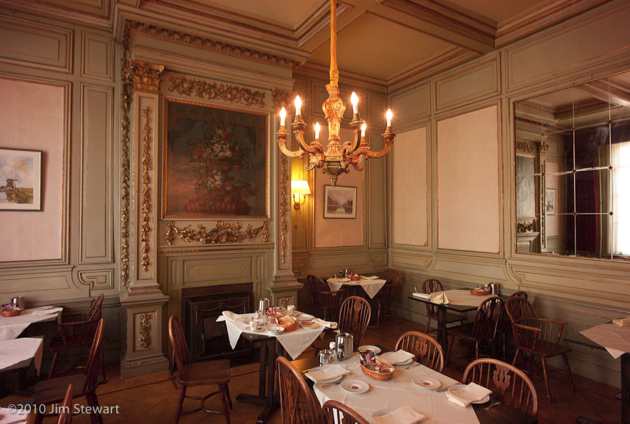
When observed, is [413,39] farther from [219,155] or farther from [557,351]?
[557,351]

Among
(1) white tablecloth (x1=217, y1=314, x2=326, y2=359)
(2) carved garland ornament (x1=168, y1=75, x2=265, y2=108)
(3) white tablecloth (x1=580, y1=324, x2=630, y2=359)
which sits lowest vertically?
(1) white tablecloth (x1=217, y1=314, x2=326, y2=359)

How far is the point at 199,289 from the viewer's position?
14.6 ft

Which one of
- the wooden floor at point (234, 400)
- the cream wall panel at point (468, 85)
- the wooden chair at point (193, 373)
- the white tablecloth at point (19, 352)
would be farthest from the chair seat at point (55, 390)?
the cream wall panel at point (468, 85)

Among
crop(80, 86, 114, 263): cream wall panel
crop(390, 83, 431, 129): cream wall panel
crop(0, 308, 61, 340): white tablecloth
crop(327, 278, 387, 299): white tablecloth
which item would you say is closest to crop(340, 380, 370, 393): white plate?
crop(0, 308, 61, 340): white tablecloth

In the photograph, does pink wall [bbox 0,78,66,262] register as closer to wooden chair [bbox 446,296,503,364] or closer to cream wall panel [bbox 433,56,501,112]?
wooden chair [bbox 446,296,503,364]

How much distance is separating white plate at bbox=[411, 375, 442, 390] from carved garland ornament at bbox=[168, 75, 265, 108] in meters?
3.90

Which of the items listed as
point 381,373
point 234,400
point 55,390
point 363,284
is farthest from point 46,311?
point 363,284

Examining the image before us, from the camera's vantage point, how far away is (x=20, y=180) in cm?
394

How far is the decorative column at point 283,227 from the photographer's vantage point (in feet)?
16.1

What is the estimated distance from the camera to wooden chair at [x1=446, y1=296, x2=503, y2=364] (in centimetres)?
389

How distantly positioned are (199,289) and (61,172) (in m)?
2.10

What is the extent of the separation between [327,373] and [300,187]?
3.48 meters

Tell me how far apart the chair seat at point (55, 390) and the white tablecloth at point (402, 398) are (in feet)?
6.05

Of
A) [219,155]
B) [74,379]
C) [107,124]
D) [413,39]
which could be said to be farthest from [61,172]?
[413,39]
